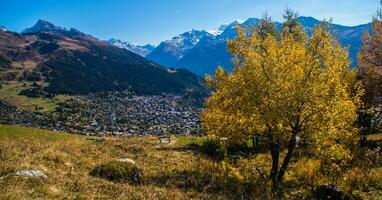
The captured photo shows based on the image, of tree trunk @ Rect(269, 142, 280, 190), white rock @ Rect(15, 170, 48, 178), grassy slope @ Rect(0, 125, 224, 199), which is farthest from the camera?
tree trunk @ Rect(269, 142, 280, 190)

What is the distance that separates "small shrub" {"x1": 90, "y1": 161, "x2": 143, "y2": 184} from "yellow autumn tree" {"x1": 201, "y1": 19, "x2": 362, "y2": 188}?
6.14 m

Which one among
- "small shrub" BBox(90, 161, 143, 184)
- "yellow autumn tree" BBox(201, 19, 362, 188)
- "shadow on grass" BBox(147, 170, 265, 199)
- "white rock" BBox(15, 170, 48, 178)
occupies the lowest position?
"shadow on grass" BBox(147, 170, 265, 199)

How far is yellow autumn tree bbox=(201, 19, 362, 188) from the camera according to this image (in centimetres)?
2416

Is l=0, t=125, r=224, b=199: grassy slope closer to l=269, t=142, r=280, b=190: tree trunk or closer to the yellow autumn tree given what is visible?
the yellow autumn tree

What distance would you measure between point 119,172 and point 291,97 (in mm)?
10758

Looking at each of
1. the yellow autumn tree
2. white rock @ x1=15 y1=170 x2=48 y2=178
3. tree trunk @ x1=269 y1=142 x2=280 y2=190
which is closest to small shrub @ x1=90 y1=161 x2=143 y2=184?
white rock @ x1=15 y1=170 x2=48 y2=178

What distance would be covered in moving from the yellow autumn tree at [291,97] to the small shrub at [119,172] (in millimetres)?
6136

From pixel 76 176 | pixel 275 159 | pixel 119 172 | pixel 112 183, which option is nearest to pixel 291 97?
pixel 275 159

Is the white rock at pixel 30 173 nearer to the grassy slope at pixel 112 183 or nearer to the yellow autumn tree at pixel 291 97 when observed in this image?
the grassy slope at pixel 112 183

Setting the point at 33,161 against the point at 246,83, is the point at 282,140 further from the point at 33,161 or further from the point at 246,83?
the point at 33,161

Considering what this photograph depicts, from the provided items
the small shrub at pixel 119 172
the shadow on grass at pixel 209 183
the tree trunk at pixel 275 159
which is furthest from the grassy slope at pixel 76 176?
the tree trunk at pixel 275 159

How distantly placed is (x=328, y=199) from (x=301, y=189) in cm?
348

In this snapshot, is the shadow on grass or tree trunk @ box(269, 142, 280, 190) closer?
the shadow on grass

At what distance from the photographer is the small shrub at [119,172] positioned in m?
23.0
